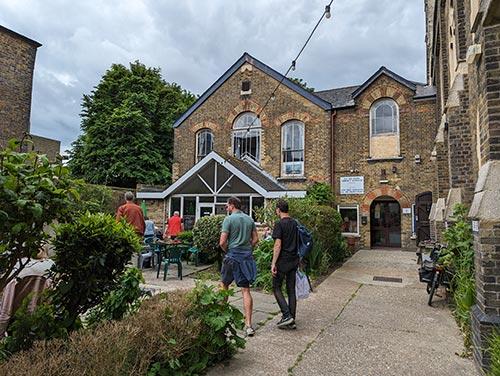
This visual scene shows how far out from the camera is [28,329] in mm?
2959

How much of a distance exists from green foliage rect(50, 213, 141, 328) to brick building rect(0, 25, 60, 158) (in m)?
12.9

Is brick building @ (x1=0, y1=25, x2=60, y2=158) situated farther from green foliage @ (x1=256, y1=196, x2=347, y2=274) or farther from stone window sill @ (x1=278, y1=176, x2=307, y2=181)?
green foliage @ (x1=256, y1=196, x2=347, y2=274)

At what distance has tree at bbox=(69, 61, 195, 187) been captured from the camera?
77.7ft

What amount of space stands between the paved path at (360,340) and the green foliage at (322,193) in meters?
7.38

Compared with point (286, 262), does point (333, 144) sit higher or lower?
higher

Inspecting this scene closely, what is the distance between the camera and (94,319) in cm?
353

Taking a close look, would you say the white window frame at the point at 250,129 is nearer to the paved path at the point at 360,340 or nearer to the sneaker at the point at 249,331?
the paved path at the point at 360,340

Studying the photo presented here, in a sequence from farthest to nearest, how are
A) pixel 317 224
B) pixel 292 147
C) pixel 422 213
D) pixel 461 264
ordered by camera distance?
pixel 292 147
pixel 422 213
pixel 317 224
pixel 461 264

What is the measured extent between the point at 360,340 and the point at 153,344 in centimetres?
274

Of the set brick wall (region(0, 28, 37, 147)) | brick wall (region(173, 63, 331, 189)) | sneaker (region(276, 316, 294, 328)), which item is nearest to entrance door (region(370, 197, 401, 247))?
brick wall (region(173, 63, 331, 189))

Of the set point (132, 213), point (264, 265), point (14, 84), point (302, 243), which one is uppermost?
point (14, 84)

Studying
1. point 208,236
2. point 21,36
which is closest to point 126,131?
point 21,36

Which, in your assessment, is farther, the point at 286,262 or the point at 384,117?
the point at 384,117

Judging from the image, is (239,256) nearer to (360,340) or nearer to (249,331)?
(249,331)
